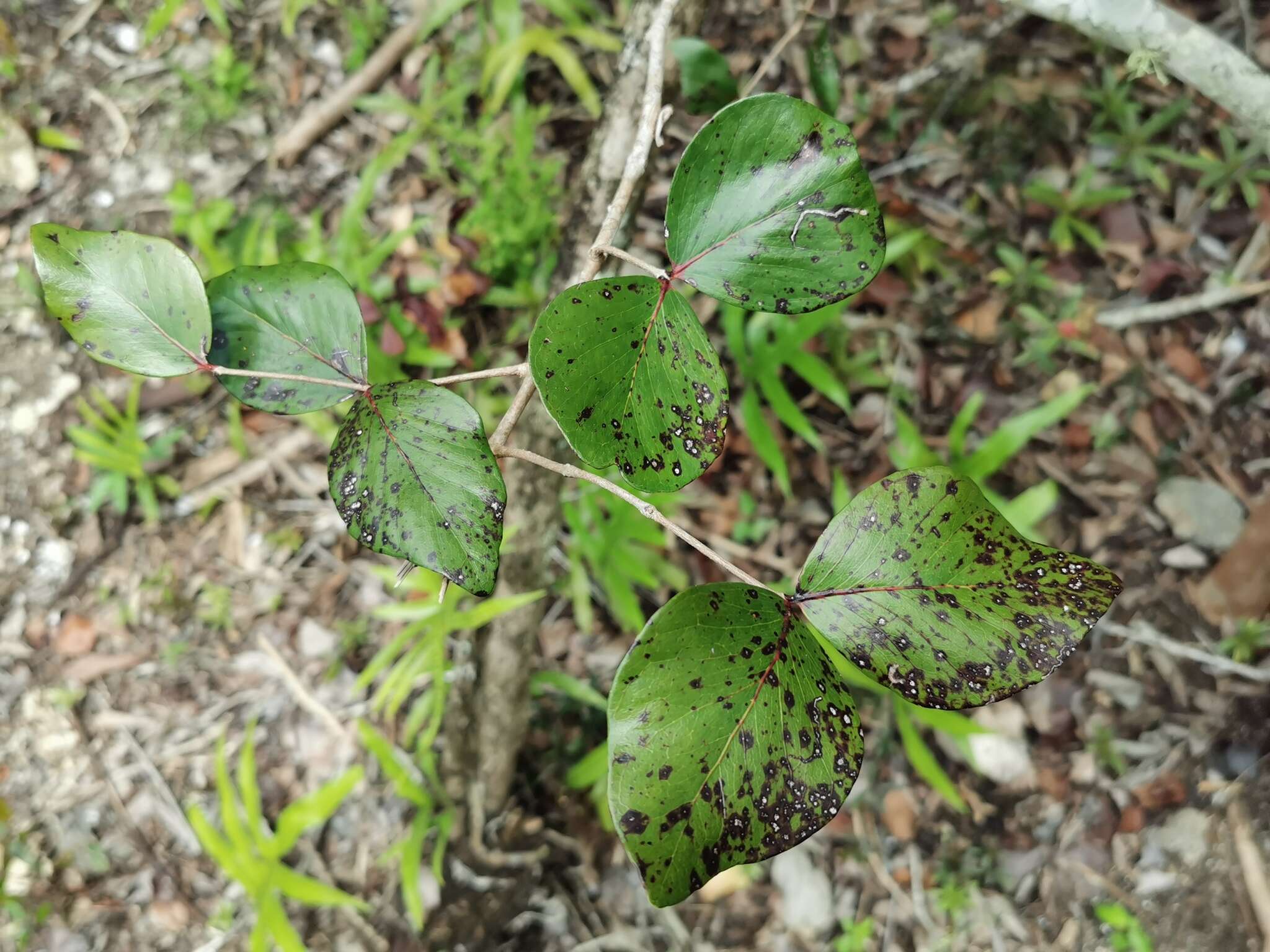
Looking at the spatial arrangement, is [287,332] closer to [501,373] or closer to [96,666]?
[501,373]

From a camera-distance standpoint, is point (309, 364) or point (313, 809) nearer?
point (309, 364)

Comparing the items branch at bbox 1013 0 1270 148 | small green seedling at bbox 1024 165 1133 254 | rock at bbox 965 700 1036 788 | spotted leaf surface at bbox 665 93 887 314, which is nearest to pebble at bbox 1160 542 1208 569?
rock at bbox 965 700 1036 788

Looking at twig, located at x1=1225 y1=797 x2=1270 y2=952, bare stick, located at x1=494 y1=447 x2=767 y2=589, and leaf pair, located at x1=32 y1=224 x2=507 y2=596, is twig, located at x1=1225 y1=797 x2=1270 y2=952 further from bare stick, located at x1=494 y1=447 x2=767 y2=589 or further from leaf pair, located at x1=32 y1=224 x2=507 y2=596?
leaf pair, located at x1=32 y1=224 x2=507 y2=596

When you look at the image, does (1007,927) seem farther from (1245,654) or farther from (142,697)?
(142,697)

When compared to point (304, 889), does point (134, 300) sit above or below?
above

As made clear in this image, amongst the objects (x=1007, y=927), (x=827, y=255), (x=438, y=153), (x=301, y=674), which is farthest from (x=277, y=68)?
(x=1007, y=927)

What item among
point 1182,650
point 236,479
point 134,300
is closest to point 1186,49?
point 134,300

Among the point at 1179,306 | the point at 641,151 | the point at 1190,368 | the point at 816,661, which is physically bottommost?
the point at 1190,368
